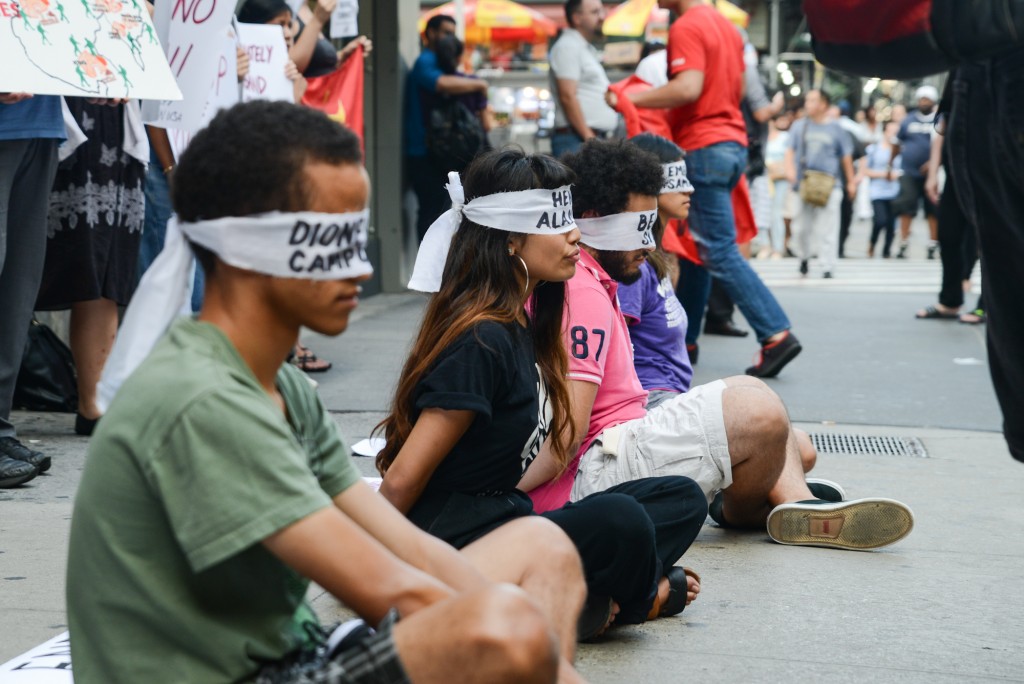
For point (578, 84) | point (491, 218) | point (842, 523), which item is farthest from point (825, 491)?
point (578, 84)

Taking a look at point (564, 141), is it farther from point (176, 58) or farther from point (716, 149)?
point (176, 58)

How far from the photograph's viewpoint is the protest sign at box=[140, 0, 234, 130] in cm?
513

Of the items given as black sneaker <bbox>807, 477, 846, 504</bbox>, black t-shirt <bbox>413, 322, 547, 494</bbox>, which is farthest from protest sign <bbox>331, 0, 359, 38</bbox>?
black t-shirt <bbox>413, 322, 547, 494</bbox>

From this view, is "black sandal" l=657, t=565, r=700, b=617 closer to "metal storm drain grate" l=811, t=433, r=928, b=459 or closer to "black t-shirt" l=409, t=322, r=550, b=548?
"black t-shirt" l=409, t=322, r=550, b=548

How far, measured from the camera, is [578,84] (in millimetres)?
8625

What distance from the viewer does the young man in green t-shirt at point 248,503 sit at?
1888mm

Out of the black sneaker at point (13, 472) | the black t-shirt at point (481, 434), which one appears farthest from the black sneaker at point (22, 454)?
the black t-shirt at point (481, 434)


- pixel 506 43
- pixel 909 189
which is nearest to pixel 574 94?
pixel 909 189

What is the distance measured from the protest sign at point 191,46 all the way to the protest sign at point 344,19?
2.70 m

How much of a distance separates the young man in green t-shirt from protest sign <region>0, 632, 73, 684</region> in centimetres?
70

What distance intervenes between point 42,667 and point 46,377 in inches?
131

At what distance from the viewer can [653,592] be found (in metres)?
3.32

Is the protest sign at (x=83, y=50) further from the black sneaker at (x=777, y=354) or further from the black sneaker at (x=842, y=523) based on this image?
the black sneaker at (x=777, y=354)

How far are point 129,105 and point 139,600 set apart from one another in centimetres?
358
